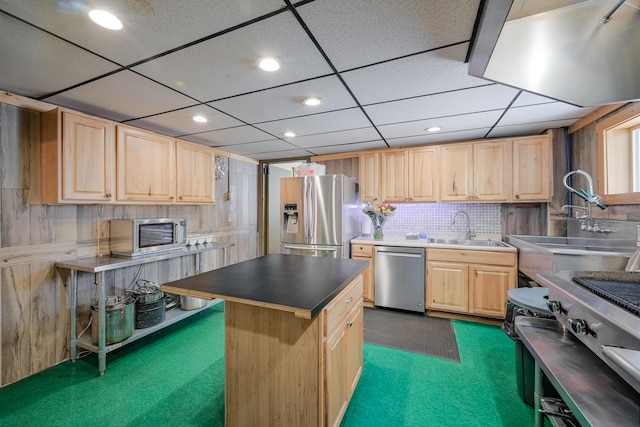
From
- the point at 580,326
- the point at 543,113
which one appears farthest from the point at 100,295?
the point at 543,113

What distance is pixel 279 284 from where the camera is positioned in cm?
144

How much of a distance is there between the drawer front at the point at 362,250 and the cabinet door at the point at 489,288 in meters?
1.18

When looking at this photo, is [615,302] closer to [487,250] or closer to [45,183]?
[487,250]

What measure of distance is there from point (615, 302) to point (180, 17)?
212 centimetres

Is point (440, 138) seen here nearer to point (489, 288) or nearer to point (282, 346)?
point (489, 288)

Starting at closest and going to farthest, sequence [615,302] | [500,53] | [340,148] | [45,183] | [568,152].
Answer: [615,302], [500,53], [45,183], [568,152], [340,148]

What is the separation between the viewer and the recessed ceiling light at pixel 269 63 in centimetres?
153

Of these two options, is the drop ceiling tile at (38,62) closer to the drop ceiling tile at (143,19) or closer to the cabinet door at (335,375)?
the drop ceiling tile at (143,19)

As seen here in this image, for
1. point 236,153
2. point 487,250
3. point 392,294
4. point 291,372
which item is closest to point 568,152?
point 487,250

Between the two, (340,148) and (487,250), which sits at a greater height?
(340,148)

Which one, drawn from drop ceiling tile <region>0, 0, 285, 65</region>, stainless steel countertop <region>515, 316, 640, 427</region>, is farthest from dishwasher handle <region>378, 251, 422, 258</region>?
drop ceiling tile <region>0, 0, 285, 65</region>

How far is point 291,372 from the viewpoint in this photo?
4.34 feet

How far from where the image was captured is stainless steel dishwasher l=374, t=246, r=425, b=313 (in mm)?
3215

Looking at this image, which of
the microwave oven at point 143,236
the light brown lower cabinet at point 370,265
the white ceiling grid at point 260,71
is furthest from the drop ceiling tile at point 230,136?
the light brown lower cabinet at point 370,265
